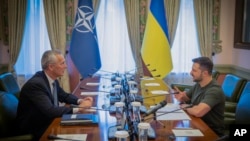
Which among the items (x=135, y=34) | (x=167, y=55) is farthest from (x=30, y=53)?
(x=167, y=55)

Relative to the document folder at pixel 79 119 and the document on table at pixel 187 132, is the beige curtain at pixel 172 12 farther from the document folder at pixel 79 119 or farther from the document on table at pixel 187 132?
the document on table at pixel 187 132

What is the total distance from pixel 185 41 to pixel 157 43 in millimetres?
804

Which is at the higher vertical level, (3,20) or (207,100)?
(3,20)

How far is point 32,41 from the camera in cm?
482

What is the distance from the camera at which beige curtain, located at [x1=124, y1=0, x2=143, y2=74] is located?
477 cm

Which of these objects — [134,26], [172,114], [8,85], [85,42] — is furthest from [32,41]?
[172,114]

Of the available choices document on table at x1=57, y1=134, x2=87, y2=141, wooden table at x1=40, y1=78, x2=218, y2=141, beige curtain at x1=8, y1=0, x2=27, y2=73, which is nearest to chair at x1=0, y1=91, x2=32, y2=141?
wooden table at x1=40, y1=78, x2=218, y2=141

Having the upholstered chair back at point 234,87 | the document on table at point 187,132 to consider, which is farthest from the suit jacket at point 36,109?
the upholstered chair back at point 234,87

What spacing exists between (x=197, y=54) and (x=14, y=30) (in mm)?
2956

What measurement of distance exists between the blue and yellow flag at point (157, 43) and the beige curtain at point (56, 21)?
1349 mm

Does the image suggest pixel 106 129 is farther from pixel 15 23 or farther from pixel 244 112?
pixel 15 23

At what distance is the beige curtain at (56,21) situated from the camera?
472 cm

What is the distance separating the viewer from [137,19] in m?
4.81

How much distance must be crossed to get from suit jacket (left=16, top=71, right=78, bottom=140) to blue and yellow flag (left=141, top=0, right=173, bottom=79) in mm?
2232
